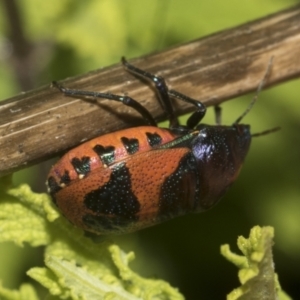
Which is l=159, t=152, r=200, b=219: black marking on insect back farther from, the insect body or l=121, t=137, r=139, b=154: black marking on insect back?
l=121, t=137, r=139, b=154: black marking on insect back

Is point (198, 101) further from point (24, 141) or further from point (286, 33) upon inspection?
point (24, 141)

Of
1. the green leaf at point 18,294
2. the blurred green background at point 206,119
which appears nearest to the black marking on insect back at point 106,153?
the green leaf at point 18,294

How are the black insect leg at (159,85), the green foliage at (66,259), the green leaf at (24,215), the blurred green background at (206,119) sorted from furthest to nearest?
1. the blurred green background at (206,119)
2. the black insect leg at (159,85)
3. the green leaf at (24,215)
4. the green foliage at (66,259)

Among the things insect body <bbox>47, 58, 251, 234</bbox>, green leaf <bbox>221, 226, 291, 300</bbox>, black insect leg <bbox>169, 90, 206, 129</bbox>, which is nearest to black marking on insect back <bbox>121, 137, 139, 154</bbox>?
insect body <bbox>47, 58, 251, 234</bbox>

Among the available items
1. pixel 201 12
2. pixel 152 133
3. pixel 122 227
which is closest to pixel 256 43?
pixel 152 133

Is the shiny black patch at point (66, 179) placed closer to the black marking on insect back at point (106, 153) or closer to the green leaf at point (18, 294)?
the black marking on insect back at point (106, 153)

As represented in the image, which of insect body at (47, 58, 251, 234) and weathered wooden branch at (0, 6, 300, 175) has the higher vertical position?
weathered wooden branch at (0, 6, 300, 175)

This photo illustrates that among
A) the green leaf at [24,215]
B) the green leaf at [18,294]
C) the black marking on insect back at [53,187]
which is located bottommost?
the green leaf at [18,294]
